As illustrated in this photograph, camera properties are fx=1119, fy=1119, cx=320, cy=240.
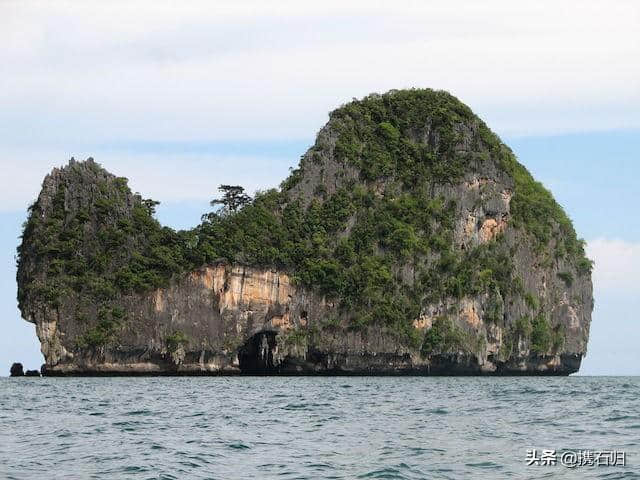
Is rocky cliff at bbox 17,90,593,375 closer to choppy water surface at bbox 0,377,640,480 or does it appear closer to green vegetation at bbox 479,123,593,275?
green vegetation at bbox 479,123,593,275

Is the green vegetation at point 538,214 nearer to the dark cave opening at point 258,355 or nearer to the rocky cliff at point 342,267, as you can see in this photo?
the rocky cliff at point 342,267

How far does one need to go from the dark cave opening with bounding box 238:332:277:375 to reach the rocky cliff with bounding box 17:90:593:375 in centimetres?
19

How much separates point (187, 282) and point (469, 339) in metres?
19.0

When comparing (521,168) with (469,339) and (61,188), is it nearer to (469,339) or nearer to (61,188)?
(469,339)

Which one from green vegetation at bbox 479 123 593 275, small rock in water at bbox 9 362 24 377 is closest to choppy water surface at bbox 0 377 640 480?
small rock in water at bbox 9 362 24 377

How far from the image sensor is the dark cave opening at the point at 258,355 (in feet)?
240

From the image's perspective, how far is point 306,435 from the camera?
901 inches

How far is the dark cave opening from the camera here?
240 ft

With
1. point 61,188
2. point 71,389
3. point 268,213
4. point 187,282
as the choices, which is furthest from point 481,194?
point 71,389

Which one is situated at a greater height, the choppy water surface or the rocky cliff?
the rocky cliff

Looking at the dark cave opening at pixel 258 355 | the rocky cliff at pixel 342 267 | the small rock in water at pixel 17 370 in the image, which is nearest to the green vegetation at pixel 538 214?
the rocky cliff at pixel 342 267

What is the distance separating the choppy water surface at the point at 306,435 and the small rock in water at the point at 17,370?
32.0 m

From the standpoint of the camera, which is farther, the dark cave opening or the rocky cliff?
the dark cave opening

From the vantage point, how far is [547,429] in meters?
23.6
